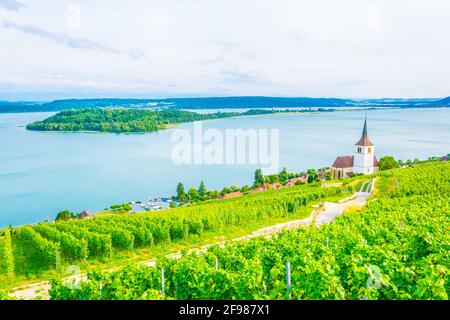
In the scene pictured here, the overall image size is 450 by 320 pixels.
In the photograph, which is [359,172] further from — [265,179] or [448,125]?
[448,125]

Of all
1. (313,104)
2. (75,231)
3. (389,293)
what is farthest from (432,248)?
(313,104)

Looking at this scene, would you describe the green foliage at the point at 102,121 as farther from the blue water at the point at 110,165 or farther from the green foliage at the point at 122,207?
the green foliage at the point at 122,207

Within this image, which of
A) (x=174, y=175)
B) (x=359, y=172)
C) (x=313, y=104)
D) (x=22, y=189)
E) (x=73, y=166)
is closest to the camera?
(x=359, y=172)

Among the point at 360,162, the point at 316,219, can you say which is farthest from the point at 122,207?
the point at 360,162

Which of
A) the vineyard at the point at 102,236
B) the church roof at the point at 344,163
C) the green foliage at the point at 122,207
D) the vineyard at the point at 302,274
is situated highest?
the vineyard at the point at 302,274

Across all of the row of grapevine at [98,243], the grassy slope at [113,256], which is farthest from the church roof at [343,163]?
the row of grapevine at [98,243]

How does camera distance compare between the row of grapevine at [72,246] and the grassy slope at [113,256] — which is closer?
the grassy slope at [113,256]

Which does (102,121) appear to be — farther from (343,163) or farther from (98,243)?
(98,243)
